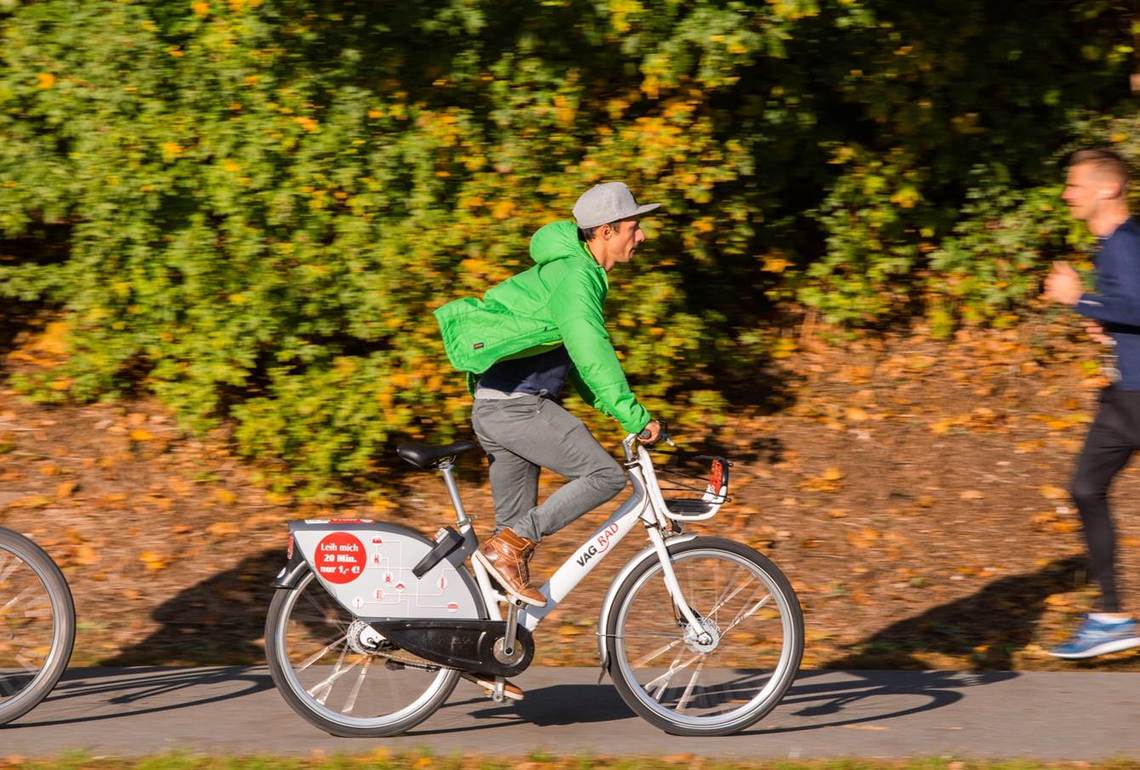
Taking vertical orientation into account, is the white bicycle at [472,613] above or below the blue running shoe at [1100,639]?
above

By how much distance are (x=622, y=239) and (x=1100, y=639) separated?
2567 millimetres

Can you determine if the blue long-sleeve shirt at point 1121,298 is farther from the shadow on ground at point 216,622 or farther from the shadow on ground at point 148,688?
the shadow on ground at point 216,622

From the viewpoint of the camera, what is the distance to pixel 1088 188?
5.59 m

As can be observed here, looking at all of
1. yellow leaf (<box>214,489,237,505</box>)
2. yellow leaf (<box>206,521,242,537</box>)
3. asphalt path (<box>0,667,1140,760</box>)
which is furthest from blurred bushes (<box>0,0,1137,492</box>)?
asphalt path (<box>0,667,1140,760</box>)

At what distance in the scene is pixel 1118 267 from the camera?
18.1 ft

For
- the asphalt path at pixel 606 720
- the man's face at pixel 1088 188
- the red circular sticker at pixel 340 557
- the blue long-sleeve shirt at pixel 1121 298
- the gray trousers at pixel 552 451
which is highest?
the man's face at pixel 1088 188

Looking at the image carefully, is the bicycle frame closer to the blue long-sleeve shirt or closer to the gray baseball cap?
the gray baseball cap

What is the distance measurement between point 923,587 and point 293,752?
3.38 meters

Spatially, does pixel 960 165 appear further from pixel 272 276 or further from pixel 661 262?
pixel 272 276

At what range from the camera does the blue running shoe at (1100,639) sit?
18.7 ft

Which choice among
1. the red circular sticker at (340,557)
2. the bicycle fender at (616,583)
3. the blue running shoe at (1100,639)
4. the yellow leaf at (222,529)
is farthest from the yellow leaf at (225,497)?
the blue running shoe at (1100,639)

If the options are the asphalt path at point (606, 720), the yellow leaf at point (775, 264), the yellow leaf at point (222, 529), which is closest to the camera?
the asphalt path at point (606, 720)

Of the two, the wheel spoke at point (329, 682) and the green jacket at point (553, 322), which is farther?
the wheel spoke at point (329, 682)

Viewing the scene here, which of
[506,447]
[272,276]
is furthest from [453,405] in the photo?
[506,447]
